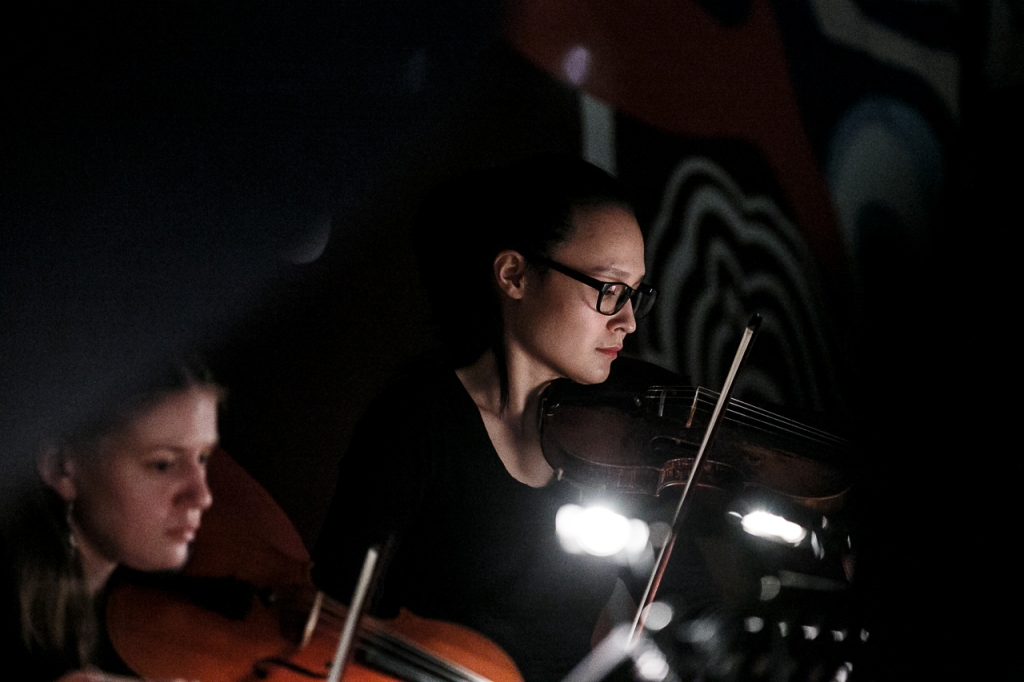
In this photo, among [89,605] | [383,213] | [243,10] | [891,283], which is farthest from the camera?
[891,283]

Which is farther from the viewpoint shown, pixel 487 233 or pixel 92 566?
pixel 487 233

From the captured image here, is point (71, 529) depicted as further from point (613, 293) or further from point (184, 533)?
point (613, 293)

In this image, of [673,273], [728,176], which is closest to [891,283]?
[728,176]

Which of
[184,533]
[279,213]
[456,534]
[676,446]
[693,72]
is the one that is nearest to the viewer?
[184,533]

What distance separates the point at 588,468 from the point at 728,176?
33.9 inches

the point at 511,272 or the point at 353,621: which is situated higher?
the point at 511,272

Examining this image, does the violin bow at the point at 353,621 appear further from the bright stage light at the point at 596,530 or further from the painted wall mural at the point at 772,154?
the painted wall mural at the point at 772,154

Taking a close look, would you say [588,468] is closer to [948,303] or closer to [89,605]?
[89,605]

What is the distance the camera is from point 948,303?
2.60 m

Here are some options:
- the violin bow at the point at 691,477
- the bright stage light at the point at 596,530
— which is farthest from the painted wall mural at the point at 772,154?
the bright stage light at the point at 596,530

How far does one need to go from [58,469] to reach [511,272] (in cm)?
77

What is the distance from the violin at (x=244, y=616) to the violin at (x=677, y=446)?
0.41 metres

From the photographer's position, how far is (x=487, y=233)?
4.96ft

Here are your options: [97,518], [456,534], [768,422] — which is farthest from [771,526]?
[97,518]
